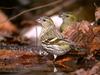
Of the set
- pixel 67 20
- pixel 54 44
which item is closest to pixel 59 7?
pixel 67 20

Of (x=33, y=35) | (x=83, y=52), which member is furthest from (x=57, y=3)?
(x=83, y=52)

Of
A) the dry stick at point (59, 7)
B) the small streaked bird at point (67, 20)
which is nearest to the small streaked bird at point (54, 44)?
the small streaked bird at point (67, 20)

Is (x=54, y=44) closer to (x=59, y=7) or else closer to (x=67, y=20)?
(x=67, y=20)

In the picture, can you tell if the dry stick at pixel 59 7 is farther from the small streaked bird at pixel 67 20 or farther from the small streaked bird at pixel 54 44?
the small streaked bird at pixel 54 44

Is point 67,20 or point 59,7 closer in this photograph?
point 67,20

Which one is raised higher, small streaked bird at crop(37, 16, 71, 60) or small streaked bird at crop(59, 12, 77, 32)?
small streaked bird at crop(59, 12, 77, 32)

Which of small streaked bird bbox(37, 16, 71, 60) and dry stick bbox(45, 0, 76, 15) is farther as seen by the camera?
dry stick bbox(45, 0, 76, 15)

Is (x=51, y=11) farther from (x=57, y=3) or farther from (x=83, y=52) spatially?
(x=83, y=52)

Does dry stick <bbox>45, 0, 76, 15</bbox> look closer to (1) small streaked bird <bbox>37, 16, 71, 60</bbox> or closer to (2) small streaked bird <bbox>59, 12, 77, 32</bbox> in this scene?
(2) small streaked bird <bbox>59, 12, 77, 32</bbox>

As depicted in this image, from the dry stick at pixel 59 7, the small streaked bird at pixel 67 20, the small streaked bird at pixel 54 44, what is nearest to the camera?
the small streaked bird at pixel 54 44

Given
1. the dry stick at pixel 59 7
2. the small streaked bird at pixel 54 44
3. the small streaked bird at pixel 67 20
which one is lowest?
the small streaked bird at pixel 54 44

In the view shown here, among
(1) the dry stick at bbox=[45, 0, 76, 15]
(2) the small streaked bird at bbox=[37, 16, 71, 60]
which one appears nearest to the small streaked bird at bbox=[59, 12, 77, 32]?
(2) the small streaked bird at bbox=[37, 16, 71, 60]
